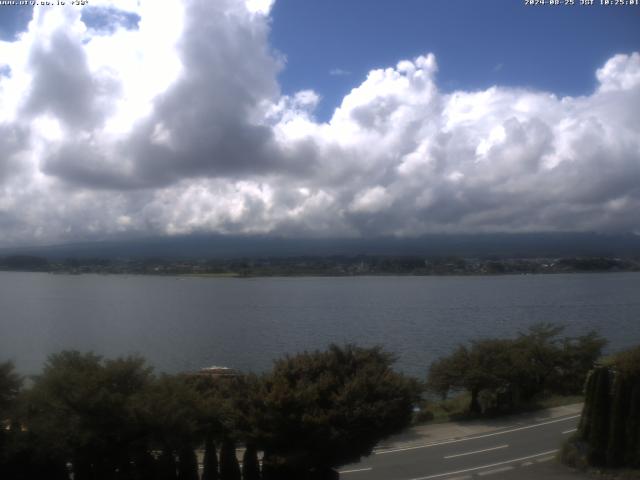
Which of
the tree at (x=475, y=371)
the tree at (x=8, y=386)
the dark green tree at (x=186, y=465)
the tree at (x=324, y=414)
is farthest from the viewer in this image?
the tree at (x=475, y=371)

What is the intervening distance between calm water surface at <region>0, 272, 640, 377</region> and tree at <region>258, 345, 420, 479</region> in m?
24.4

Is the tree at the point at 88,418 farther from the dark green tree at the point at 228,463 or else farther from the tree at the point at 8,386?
the dark green tree at the point at 228,463

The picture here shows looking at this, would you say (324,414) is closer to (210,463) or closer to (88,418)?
(210,463)

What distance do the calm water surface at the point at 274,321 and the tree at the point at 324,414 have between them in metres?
24.4

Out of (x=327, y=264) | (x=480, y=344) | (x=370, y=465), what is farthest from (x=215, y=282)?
(x=370, y=465)

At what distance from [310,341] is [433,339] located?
9.99 meters

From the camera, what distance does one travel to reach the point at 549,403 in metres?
26.0

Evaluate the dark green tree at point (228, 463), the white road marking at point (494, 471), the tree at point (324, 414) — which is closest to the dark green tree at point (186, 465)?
the dark green tree at point (228, 463)

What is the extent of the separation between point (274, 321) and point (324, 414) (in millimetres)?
51979

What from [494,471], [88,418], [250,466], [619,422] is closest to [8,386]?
[88,418]

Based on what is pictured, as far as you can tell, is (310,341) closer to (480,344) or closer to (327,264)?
(480,344)

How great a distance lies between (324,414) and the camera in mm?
12586

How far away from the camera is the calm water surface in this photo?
1809 inches

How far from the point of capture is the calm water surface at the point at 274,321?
45.9 m
